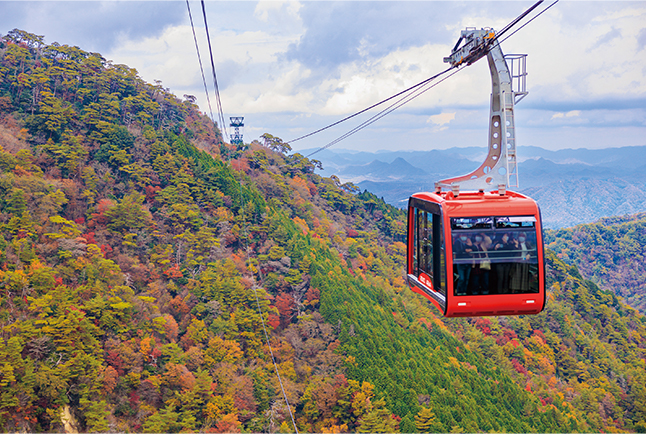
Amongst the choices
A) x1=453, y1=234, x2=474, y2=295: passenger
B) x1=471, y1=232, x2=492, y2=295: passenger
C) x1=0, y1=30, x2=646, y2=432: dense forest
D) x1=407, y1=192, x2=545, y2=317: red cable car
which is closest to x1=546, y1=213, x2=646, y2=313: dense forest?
x1=0, y1=30, x2=646, y2=432: dense forest

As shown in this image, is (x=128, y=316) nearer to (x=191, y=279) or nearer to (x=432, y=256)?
(x=191, y=279)

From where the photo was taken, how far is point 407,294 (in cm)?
4466

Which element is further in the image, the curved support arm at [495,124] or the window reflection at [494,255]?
the curved support arm at [495,124]

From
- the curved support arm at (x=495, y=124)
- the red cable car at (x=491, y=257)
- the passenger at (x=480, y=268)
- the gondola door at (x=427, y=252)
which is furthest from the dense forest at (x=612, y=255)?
the passenger at (x=480, y=268)

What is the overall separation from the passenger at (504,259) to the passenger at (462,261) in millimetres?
474

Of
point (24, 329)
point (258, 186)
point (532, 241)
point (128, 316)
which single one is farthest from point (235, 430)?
point (258, 186)

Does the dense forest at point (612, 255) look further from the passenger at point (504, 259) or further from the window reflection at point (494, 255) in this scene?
the passenger at point (504, 259)

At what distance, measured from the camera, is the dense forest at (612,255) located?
94250 mm

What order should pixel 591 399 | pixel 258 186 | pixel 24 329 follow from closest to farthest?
pixel 24 329 → pixel 591 399 → pixel 258 186

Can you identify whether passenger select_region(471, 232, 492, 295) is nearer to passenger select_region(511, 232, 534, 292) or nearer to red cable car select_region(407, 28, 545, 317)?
red cable car select_region(407, 28, 545, 317)

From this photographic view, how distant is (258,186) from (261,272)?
42.8ft

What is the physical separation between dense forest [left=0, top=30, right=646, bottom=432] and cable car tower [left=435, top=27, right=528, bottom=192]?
793 inches

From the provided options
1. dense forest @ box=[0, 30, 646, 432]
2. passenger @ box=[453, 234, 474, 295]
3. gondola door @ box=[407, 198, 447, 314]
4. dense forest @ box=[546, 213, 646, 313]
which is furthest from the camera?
dense forest @ box=[546, 213, 646, 313]

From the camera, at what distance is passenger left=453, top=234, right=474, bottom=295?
6980 mm
